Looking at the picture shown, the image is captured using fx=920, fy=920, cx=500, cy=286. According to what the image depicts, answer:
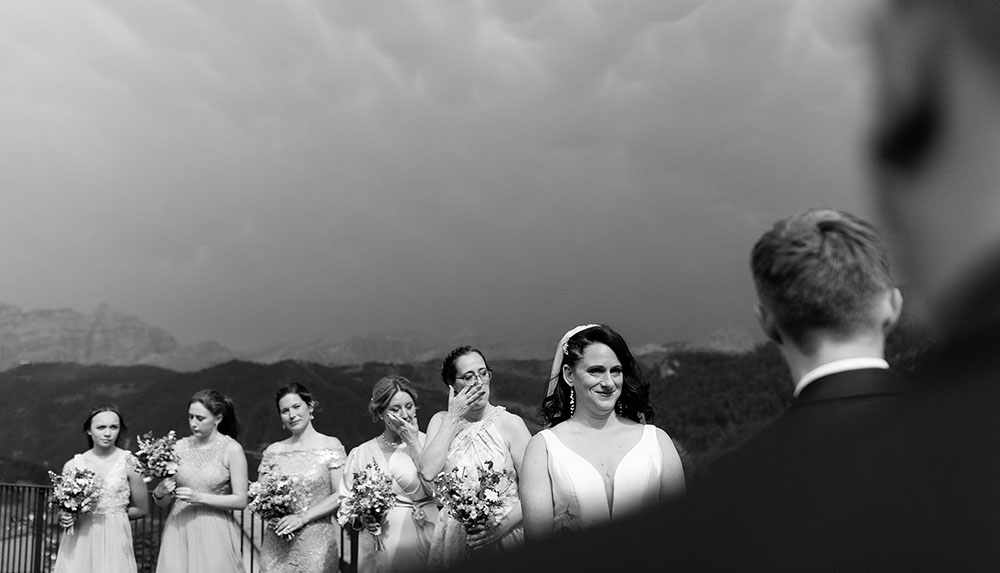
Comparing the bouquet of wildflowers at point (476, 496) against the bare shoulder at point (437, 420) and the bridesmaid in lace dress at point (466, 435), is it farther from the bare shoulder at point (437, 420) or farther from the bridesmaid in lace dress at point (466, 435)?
the bare shoulder at point (437, 420)

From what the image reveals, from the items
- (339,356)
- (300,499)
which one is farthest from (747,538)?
(339,356)

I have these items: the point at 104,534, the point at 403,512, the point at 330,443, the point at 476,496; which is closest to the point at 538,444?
the point at 476,496

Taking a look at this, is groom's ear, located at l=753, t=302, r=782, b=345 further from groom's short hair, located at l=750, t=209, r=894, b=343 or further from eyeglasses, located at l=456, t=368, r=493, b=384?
eyeglasses, located at l=456, t=368, r=493, b=384

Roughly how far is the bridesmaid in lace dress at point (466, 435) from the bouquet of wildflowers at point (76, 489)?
4.12 metres

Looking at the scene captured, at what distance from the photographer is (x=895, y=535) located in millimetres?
444

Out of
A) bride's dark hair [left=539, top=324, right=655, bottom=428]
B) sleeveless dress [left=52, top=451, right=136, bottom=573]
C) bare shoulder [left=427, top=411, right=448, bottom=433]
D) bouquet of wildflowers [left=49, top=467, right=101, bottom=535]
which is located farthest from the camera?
sleeveless dress [left=52, top=451, right=136, bottom=573]

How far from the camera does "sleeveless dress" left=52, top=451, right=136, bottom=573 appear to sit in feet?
29.6

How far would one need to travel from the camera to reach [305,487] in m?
7.85

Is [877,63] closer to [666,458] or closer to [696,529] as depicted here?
[696,529]

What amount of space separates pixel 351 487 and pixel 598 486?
107 inches

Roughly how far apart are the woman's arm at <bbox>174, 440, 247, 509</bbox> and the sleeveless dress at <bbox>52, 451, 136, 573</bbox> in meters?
1.11

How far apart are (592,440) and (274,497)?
140 inches

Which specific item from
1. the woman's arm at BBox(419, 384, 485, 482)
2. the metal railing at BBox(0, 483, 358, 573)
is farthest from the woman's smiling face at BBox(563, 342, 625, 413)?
the metal railing at BBox(0, 483, 358, 573)

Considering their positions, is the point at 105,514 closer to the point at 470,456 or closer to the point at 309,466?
the point at 309,466
